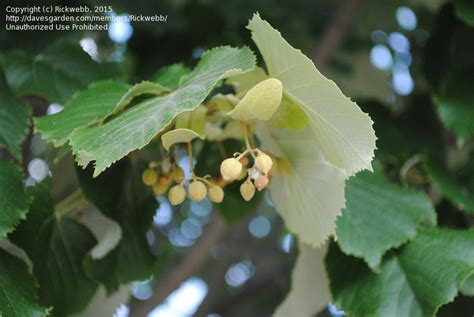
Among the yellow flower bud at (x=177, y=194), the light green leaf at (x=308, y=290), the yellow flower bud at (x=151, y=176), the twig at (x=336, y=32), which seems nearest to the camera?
the yellow flower bud at (x=177, y=194)

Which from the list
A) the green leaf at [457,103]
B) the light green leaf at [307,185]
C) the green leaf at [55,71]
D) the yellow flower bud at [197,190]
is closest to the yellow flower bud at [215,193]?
the yellow flower bud at [197,190]

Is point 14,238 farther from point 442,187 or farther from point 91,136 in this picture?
point 442,187

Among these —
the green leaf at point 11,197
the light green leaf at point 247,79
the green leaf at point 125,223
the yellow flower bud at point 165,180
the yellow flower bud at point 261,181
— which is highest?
the light green leaf at point 247,79

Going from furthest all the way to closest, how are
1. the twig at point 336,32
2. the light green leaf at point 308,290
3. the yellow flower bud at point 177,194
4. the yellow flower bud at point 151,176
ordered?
the twig at point 336,32
the light green leaf at point 308,290
the yellow flower bud at point 151,176
the yellow flower bud at point 177,194

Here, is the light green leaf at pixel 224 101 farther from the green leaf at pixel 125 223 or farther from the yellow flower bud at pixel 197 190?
the green leaf at pixel 125 223

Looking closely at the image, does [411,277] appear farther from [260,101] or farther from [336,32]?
[336,32]

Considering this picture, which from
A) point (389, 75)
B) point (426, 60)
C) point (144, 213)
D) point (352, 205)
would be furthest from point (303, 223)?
point (389, 75)

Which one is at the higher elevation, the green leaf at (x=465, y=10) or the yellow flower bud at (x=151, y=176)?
the yellow flower bud at (x=151, y=176)

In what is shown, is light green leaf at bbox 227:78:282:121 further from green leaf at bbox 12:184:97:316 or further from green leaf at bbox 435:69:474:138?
green leaf at bbox 435:69:474:138

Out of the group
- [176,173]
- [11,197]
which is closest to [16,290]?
[11,197]
